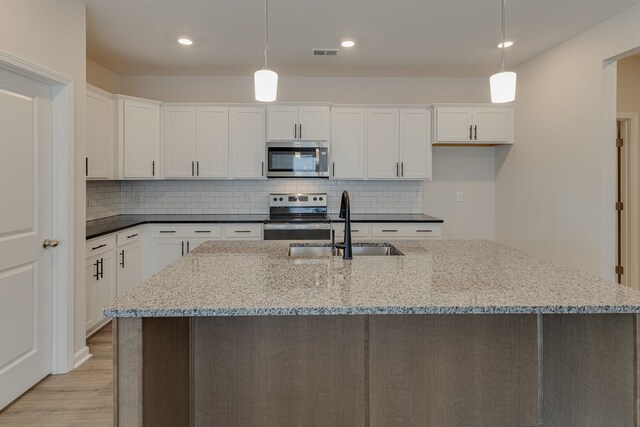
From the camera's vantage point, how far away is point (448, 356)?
67.9 inches

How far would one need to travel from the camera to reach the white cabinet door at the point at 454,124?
4.56 m

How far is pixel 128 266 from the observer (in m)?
3.95

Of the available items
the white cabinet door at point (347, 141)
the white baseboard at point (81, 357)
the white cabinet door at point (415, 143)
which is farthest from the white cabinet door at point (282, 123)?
the white baseboard at point (81, 357)

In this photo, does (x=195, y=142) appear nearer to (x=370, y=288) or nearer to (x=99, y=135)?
(x=99, y=135)

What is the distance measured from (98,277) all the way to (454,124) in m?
3.86

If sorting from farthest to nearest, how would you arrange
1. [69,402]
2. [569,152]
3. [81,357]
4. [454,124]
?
[454,124] → [569,152] → [81,357] → [69,402]

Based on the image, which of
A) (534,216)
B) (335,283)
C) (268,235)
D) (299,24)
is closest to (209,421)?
(335,283)

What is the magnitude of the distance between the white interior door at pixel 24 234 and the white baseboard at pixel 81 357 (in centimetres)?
15

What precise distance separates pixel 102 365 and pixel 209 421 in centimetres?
158

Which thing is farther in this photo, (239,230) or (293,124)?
(293,124)

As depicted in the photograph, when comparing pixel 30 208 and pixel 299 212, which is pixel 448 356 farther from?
pixel 299 212

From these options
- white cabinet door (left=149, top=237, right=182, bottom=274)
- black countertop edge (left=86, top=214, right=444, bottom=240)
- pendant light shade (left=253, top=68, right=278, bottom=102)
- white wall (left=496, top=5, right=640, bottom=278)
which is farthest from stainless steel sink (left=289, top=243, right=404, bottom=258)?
white cabinet door (left=149, top=237, right=182, bottom=274)

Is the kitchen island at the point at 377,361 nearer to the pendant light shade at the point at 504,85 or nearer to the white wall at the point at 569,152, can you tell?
the pendant light shade at the point at 504,85

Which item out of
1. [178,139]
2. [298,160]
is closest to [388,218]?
[298,160]
